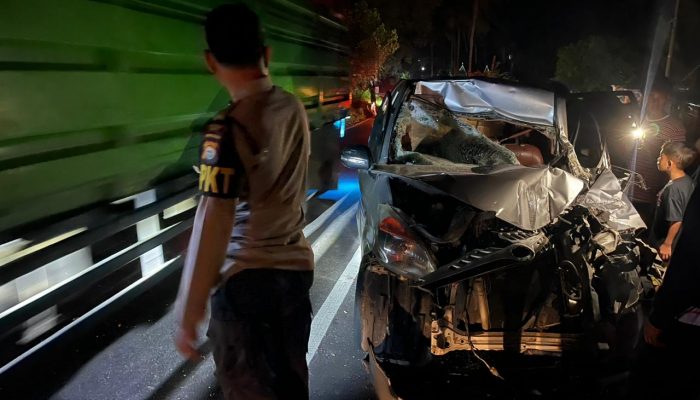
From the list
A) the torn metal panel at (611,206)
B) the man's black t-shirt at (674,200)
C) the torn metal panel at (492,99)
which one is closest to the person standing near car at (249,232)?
the torn metal panel at (611,206)

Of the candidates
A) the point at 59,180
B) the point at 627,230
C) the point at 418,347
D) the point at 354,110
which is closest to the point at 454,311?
the point at 418,347

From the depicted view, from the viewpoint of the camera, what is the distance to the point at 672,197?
13.9 ft

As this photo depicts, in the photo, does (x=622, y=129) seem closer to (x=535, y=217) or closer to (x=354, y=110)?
(x=535, y=217)

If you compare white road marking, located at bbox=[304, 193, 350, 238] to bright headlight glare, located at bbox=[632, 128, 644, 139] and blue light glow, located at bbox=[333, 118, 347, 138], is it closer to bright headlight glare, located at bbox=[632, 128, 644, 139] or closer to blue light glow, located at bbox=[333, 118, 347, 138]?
blue light glow, located at bbox=[333, 118, 347, 138]

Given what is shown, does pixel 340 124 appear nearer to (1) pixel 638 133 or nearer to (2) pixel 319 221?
(2) pixel 319 221

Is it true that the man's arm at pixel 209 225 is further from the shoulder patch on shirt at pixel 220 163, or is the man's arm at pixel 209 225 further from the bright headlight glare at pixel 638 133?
the bright headlight glare at pixel 638 133

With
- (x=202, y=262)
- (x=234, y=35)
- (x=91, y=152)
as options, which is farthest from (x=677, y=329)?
(x=91, y=152)

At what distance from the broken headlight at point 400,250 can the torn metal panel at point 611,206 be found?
1327 millimetres

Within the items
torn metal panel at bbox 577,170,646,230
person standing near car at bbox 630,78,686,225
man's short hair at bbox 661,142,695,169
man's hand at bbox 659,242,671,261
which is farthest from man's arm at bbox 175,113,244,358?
person standing near car at bbox 630,78,686,225

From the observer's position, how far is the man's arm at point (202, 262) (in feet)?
5.05

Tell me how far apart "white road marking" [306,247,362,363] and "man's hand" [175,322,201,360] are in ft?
5.98

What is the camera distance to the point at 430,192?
2818mm

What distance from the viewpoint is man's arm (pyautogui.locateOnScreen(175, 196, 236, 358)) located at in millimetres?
1538

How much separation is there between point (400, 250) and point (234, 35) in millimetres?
1552
